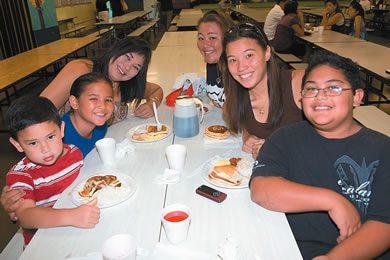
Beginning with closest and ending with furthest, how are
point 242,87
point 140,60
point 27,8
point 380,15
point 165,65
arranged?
1. point 242,87
2. point 140,60
3. point 165,65
4. point 27,8
5. point 380,15

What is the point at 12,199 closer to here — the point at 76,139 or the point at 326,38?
the point at 76,139

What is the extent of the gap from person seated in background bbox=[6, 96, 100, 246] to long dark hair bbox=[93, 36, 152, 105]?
31.9 inches

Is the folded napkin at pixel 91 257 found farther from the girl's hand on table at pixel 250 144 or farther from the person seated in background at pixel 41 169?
the girl's hand on table at pixel 250 144

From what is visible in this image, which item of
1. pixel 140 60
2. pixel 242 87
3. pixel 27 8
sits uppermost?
pixel 27 8

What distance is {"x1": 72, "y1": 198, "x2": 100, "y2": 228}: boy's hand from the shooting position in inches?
39.2

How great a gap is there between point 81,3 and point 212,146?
39.9ft

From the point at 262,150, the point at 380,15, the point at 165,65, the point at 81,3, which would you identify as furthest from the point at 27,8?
the point at 380,15

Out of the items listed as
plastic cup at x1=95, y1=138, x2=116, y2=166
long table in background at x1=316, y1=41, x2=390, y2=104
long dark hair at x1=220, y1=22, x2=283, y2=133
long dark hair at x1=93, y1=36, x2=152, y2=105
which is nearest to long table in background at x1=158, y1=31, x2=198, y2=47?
long table in background at x1=316, y1=41, x2=390, y2=104

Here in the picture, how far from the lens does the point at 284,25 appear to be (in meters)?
5.23

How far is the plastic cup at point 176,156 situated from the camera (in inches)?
51.3

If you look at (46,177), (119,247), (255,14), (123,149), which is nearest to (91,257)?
(119,247)

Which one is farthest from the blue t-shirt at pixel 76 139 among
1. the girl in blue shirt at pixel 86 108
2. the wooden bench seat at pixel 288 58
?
the wooden bench seat at pixel 288 58

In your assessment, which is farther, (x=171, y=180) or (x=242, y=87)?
(x=242, y=87)

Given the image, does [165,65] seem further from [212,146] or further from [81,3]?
[81,3]
